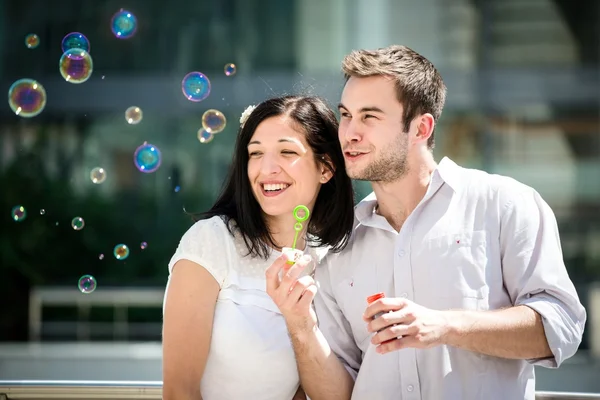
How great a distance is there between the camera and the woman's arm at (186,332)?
226 centimetres

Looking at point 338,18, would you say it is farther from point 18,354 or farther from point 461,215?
point 461,215

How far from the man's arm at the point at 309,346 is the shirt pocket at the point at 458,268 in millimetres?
322

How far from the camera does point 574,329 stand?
7.00 feet

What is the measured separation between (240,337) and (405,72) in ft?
2.79

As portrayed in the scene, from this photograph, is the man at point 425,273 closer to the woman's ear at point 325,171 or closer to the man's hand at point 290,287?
the man's hand at point 290,287

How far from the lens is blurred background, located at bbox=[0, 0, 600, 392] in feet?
28.5

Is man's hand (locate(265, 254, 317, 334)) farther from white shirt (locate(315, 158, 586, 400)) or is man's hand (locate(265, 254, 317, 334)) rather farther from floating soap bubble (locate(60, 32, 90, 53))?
floating soap bubble (locate(60, 32, 90, 53))

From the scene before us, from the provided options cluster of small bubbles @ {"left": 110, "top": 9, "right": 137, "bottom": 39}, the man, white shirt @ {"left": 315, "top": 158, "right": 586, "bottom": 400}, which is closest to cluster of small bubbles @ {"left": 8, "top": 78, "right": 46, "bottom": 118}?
cluster of small bubbles @ {"left": 110, "top": 9, "right": 137, "bottom": 39}

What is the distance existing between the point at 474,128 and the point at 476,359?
276 inches

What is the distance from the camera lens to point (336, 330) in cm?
241

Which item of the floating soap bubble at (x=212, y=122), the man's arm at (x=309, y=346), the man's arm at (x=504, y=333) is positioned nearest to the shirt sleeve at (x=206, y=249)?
the man's arm at (x=309, y=346)

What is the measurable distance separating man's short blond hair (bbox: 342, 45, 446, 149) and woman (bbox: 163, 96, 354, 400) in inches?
9.8

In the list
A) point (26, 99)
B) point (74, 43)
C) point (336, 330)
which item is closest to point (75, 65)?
point (74, 43)

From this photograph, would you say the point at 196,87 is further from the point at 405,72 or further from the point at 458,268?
the point at 458,268
